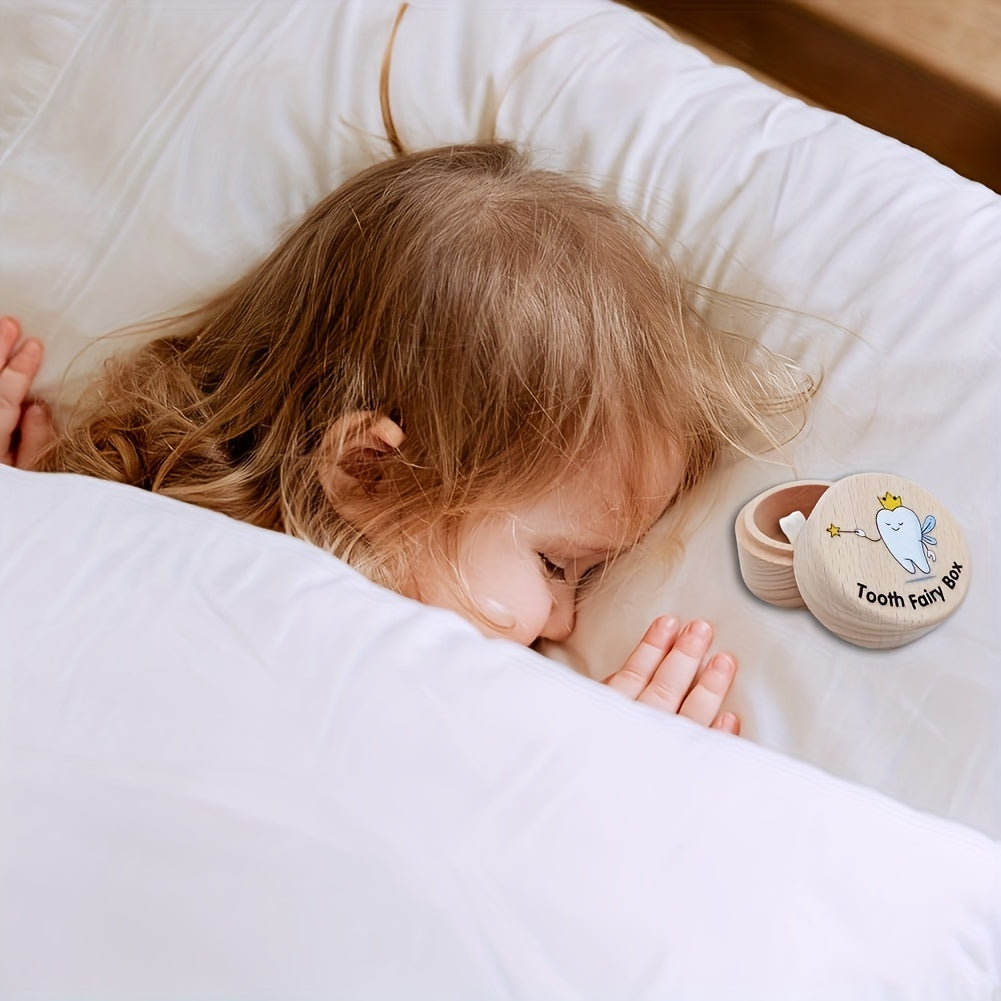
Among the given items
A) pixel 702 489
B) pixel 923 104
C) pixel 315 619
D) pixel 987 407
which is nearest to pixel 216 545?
pixel 315 619

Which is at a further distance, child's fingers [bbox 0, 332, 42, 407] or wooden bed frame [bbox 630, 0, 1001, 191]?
wooden bed frame [bbox 630, 0, 1001, 191]

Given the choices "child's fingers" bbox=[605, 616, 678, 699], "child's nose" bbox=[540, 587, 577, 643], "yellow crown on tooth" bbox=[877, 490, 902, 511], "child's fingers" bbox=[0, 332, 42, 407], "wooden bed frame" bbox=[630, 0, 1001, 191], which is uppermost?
"wooden bed frame" bbox=[630, 0, 1001, 191]

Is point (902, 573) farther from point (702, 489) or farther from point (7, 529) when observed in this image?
point (7, 529)

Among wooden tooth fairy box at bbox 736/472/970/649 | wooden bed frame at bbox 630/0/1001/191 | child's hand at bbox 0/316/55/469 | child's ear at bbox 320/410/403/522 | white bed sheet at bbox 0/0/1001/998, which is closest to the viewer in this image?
white bed sheet at bbox 0/0/1001/998

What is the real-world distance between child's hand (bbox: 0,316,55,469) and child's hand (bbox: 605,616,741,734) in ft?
1.96

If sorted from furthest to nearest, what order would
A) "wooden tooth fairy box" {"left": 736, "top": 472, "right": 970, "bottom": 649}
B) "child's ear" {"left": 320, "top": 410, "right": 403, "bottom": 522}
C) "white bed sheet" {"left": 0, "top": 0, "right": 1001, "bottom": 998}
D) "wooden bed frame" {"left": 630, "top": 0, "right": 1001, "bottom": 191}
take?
"wooden bed frame" {"left": 630, "top": 0, "right": 1001, "bottom": 191} → "child's ear" {"left": 320, "top": 410, "right": 403, "bottom": 522} → "wooden tooth fairy box" {"left": 736, "top": 472, "right": 970, "bottom": 649} → "white bed sheet" {"left": 0, "top": 0, "right": 1001, "bottom": 998}

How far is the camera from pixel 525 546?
83 cm

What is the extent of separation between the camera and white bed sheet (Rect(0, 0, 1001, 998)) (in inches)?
19.7

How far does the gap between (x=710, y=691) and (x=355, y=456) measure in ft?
1.02

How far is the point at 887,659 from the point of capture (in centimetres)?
70

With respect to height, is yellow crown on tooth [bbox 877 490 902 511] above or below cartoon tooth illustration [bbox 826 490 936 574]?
above

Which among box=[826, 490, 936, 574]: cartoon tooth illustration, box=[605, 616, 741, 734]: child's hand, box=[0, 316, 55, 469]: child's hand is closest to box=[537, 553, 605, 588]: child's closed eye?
box=[605, 616, 741, 734]: child's hand

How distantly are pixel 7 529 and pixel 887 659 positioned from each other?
0.55 meters

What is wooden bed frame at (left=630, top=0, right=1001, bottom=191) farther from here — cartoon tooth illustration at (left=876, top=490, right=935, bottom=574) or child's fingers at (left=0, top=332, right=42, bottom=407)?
child's fingers at (left=0, top=332, right=42, bottom=407)
